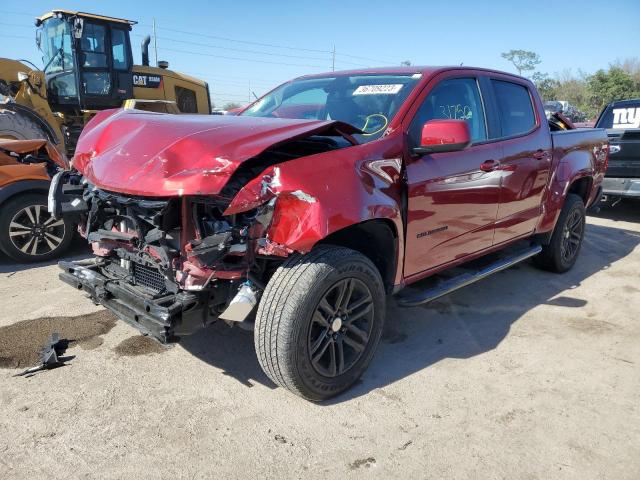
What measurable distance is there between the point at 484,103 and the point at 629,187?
5137mm

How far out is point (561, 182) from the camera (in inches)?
194

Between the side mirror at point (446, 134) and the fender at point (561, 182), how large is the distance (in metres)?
2.06

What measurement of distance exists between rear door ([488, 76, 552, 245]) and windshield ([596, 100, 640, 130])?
5.26m

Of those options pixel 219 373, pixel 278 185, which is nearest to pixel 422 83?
pixel 278 185

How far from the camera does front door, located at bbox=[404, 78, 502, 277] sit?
3.27 meters

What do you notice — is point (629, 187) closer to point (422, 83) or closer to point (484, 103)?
point (484, 103)

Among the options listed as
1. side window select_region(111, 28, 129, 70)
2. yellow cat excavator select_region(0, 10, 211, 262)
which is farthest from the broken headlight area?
side window select_region(111, 28, 129, 70)

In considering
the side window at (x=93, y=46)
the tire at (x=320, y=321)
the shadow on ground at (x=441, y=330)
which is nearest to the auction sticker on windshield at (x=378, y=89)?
the tire at (x=320, y=321)

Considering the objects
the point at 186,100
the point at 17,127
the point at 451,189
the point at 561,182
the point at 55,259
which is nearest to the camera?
the point at 451,189

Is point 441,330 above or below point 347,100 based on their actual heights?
below

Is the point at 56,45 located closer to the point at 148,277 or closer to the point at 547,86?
the point at 148,277

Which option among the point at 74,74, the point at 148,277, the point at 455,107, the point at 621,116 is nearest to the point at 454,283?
the point at 455,107

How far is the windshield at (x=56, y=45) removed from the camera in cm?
978

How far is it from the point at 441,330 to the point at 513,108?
2019 mm
